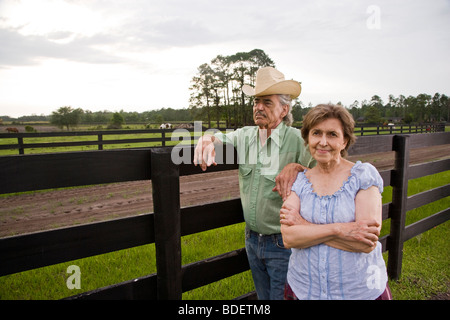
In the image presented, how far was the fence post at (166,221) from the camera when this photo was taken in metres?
1.66

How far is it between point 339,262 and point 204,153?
3.10 ft

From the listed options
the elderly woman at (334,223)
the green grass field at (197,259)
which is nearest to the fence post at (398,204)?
the green grass field at (197,259)

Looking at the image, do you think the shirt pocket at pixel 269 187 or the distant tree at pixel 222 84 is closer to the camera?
the shirt pocket at pixel 269 187

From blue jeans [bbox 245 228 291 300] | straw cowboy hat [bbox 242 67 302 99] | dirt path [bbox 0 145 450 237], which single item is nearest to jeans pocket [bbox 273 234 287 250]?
blue jeans [bbox 245 228 291 300]

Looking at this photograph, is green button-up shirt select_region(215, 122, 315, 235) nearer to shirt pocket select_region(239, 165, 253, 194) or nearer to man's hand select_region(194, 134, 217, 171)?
shirt pocket select_region(239, 165, 253, 194)

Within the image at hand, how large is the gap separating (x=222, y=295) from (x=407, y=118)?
108 m

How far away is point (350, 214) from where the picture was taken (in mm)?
1552

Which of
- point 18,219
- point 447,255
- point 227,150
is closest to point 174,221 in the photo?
point 227,150

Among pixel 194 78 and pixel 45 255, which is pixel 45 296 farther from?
pixel 194 78

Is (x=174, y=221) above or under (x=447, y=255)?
above

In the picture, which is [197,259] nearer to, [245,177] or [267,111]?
[245,177]

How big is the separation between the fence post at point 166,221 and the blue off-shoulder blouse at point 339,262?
0.70 metres

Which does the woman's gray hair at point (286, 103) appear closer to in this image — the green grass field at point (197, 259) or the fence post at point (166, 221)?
the fence post at point (166, 221)

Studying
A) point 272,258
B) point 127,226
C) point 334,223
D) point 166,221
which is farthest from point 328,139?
point 127,226
